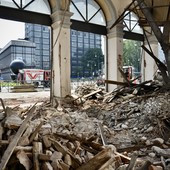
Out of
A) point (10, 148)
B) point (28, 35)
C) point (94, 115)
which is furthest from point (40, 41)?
point (10, 148)

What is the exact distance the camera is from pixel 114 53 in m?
12.8

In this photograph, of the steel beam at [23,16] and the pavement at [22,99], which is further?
the pavement at [22,99]

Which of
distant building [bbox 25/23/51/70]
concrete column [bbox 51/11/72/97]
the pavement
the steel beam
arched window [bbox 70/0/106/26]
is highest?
distant building [bbox 25/23/51/70]

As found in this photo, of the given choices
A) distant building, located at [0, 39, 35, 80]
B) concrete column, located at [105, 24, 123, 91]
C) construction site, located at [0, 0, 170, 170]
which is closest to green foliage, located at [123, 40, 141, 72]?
distant building, located at [0, 39, 35, 80]

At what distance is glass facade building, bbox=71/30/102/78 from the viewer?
5066 cm

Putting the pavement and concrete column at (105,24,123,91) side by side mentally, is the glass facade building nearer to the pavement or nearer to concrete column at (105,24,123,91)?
the pavement

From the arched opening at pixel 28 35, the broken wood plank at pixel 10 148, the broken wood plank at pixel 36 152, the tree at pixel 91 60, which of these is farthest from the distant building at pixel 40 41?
the broken wood plank at pixel 36 152

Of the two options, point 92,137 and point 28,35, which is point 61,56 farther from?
point 28,35

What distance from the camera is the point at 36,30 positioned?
45.8 meters

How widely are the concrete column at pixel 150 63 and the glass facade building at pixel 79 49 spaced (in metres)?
34.6

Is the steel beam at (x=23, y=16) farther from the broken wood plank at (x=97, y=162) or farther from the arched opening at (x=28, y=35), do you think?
the broken wood plank at (x=97, y=162)

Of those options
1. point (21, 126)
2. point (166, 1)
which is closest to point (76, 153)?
point (21, 126)

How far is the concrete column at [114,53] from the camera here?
1265 cm

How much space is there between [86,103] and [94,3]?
642 centimetres
